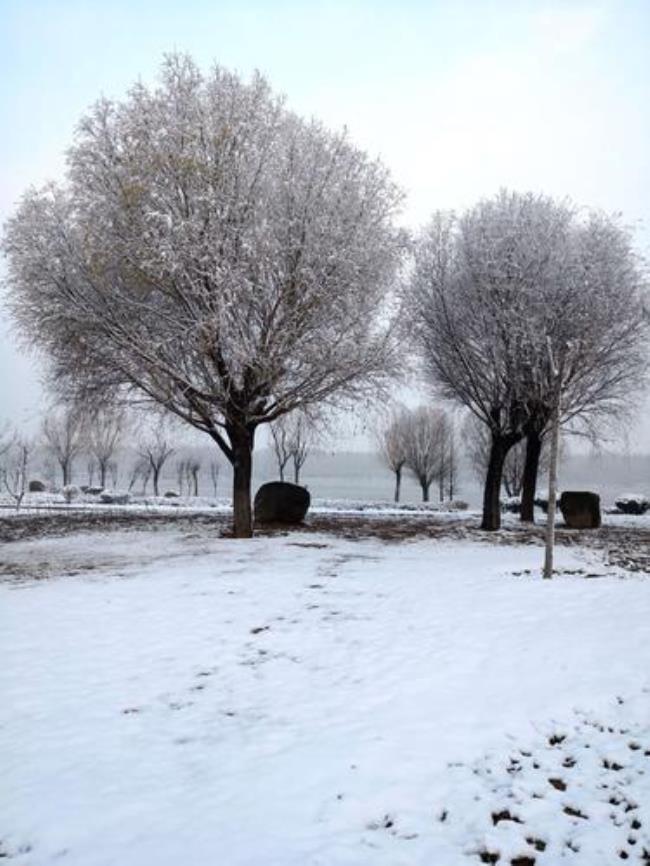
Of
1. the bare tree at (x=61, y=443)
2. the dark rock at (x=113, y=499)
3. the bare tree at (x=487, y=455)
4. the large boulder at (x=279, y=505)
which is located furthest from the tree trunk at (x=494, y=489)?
the bare tree at (x=61, y=443)

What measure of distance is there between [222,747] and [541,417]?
15.7m

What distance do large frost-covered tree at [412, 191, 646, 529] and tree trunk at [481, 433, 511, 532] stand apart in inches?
1.2

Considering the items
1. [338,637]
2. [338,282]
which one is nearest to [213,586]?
[338,637]

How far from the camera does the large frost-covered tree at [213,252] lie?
12859 millimetres

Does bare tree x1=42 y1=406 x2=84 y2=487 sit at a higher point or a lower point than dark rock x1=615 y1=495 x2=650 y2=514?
higher

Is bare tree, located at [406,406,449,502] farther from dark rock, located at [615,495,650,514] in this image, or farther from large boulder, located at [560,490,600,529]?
large boulder, located at [560,490,600,529]

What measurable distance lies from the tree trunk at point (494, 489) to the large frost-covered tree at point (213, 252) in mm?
6467

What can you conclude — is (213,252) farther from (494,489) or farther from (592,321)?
(494,489)

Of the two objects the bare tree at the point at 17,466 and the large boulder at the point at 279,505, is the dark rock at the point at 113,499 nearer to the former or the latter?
the bare tree at the point at 17,466

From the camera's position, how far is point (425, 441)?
4784 centimetres

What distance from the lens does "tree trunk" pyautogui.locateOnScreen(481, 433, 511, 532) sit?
18.7 meters

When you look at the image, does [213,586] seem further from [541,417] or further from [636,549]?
[541,417]

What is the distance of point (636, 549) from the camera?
48.1ft

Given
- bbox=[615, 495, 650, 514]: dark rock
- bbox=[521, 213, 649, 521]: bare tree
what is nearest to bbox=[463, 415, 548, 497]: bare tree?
bbox=[615, 495, 650, 514]: dark rock
